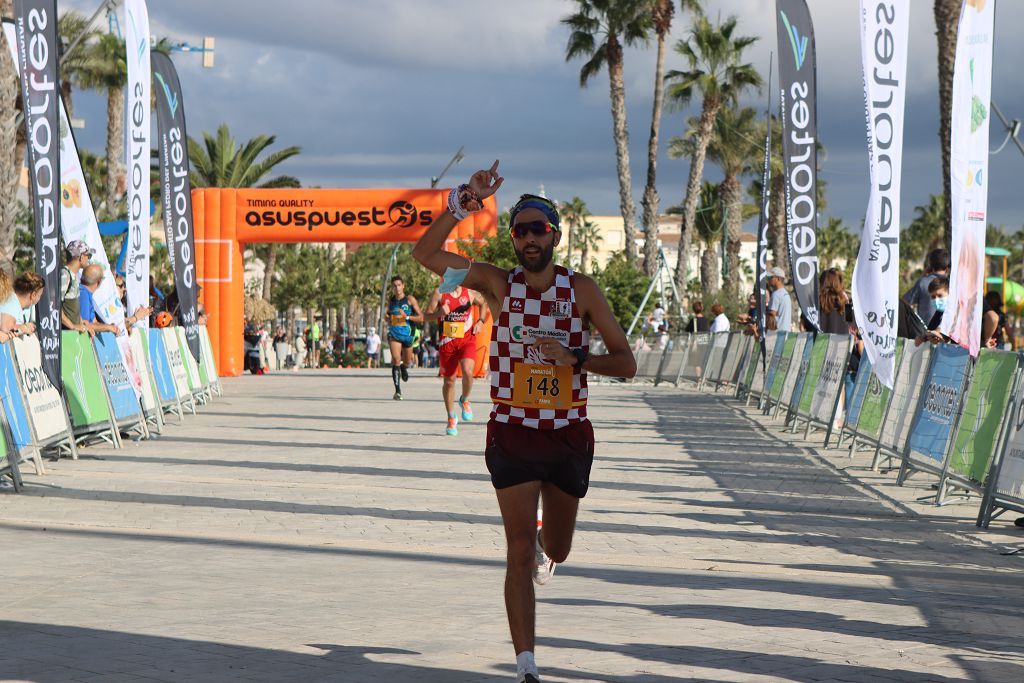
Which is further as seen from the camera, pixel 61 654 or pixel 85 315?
pixel 85 315

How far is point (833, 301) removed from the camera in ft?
53.3

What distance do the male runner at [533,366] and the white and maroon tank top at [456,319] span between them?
1045cm

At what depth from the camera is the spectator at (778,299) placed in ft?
68.0

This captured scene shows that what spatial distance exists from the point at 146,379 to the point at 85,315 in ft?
6.48

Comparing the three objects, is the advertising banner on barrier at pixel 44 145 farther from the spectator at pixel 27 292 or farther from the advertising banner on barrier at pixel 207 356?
the advertising banner on barrier at pixel 207 356

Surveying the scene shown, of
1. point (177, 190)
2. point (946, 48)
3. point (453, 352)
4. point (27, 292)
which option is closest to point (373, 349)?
point (177, 190)

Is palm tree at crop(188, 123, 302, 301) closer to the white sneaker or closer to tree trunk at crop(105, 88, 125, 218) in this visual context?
tree trunk at crop(105, 88, 125, 218)

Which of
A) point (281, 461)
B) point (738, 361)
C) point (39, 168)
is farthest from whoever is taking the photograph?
point (738, 361)

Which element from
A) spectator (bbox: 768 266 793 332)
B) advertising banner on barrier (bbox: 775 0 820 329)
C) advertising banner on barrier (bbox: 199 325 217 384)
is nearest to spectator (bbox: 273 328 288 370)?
advertising banner on barrier (bbox: 199 325 217 384)

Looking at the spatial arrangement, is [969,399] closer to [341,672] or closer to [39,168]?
[341,672]

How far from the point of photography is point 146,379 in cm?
1598

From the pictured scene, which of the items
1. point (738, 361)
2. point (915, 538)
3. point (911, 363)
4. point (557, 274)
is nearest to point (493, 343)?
point (557, 274)

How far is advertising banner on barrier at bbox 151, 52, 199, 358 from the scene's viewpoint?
1997 centimetres

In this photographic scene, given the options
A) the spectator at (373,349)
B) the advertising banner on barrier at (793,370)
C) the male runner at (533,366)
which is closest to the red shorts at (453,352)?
the advertising banner on barrier at (793,370)
